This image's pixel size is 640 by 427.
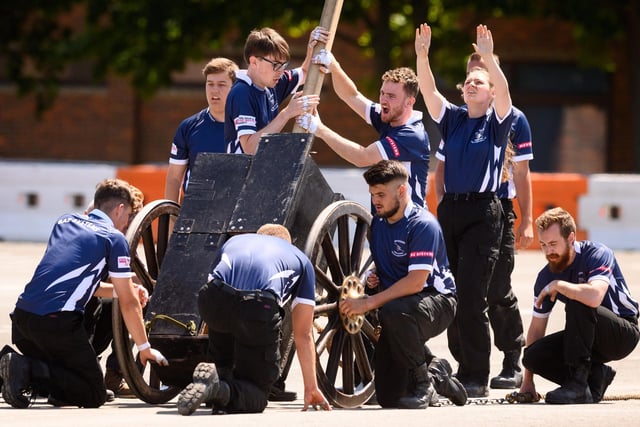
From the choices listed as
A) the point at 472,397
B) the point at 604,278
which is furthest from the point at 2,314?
the point at 604,278

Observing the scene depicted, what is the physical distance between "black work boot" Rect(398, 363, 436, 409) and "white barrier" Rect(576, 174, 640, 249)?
915cm

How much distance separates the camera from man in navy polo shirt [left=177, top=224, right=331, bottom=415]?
7.11 m

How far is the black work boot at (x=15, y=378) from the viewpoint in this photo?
741cm

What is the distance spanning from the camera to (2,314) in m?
11.3

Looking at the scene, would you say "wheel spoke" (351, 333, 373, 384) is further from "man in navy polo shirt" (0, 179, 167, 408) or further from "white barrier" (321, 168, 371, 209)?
"white barrier" (321, 168, 371, 209)

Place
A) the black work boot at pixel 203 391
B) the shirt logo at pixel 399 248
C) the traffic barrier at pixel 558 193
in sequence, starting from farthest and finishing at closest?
1. the traffic barrier at pixel 558 193
2. the shirt logo at pixel 399 248
3. the black work boot at pixel 203 391

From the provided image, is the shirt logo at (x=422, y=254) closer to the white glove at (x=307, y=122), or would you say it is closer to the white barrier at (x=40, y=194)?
the white glove at (x=307, y=122)

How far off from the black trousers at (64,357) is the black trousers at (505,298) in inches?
104

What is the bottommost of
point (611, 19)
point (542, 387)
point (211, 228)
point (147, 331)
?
point (542, 387)

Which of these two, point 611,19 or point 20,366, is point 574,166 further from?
point 20,366

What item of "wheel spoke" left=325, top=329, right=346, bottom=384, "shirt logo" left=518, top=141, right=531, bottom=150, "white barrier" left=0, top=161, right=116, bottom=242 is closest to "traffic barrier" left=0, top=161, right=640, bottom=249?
"white barrier" left=0, top=161, right=116, bottom=242

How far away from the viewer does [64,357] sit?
7574mm

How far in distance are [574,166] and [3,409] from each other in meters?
21.1

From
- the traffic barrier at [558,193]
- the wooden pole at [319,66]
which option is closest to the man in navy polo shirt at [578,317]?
the wooden pole at [319,66]
